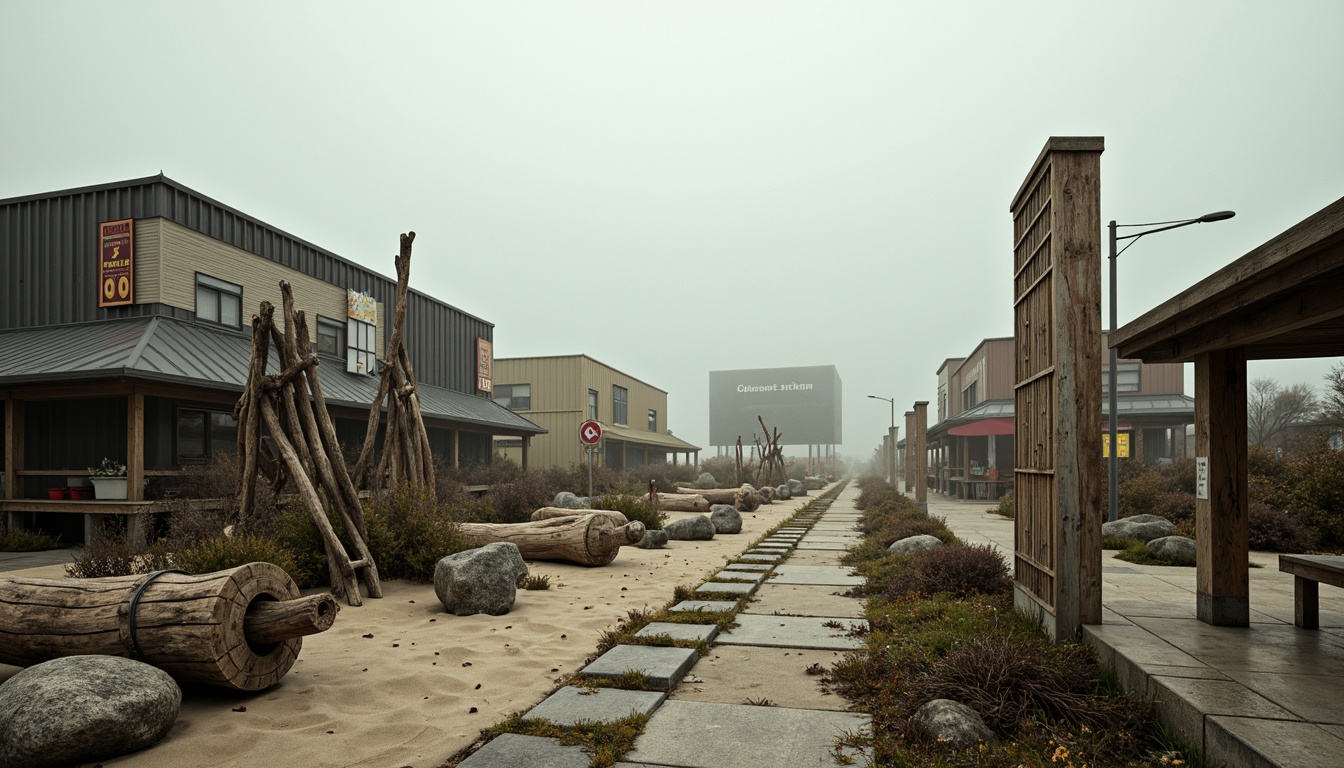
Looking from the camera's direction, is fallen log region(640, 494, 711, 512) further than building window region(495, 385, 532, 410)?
No

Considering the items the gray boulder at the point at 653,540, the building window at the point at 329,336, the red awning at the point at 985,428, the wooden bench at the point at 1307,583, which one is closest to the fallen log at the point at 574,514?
the gray boulder at the point at 653,540

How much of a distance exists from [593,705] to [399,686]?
4.67ft

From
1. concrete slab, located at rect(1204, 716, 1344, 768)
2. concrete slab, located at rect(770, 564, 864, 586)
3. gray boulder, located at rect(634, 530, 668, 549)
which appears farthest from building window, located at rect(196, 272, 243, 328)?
concrete slab, located at rect(1204, 716, 1344, 768)

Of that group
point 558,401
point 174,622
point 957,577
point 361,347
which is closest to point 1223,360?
point 957,577

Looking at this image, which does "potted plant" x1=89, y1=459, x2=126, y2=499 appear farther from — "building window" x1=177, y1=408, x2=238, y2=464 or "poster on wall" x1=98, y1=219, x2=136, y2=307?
"poster on wall" x1=98, y1=219, x2=136, y2=307

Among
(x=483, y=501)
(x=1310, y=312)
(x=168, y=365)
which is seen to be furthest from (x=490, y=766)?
(x=168, y=365)

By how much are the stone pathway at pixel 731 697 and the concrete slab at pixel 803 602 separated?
0.01 m

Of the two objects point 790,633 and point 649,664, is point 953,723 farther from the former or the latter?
point 790,633

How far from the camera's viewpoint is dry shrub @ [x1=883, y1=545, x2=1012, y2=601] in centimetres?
741

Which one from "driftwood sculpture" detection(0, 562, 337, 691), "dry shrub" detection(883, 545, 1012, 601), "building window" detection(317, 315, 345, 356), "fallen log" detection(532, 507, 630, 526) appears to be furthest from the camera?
"building window" detection(317, 315, 345, 356)

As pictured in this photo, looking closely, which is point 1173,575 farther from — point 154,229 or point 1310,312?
point 154,229

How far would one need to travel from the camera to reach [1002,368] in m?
37.3

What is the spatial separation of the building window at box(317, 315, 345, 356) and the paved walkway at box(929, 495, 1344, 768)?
64.6ft

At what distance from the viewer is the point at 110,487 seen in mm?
13148
